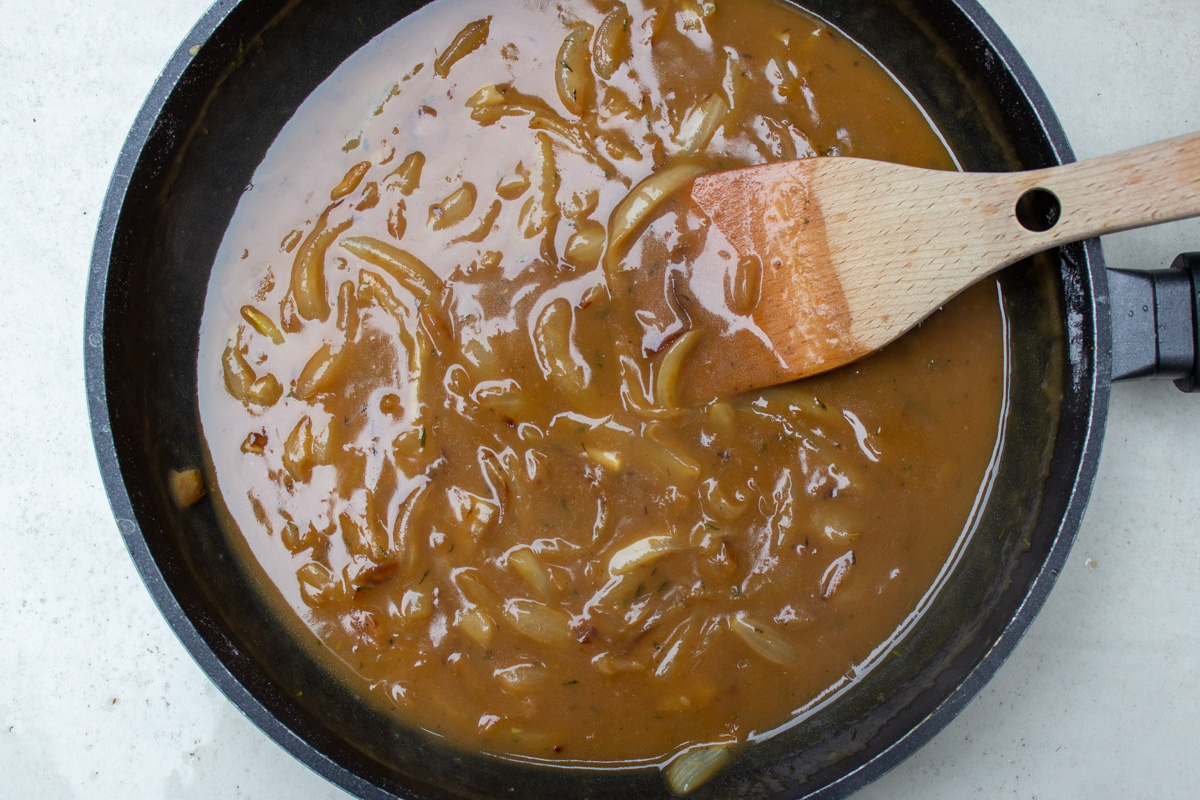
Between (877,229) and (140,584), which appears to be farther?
(140,584)

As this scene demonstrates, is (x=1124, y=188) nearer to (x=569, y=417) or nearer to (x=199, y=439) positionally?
(x=569, y=417)

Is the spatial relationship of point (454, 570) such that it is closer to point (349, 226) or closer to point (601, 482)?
point (601, 482)

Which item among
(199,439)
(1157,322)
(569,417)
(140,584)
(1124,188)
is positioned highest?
(199,439)

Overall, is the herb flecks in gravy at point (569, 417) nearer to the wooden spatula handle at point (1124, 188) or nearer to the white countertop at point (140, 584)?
the wooden spatula handle at point (1124, 188)

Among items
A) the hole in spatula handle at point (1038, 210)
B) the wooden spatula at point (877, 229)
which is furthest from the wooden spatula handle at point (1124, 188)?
the hole in spatula handle at point (1038, 210)

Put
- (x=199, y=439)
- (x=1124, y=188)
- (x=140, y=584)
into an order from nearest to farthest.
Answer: (x=1124, y=188) → (x=199, y=439) → (x=140, y=584)

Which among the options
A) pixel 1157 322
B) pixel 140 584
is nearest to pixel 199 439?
pixel 140 584

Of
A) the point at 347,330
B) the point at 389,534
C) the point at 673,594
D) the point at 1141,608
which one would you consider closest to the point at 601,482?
the point at 673,594
